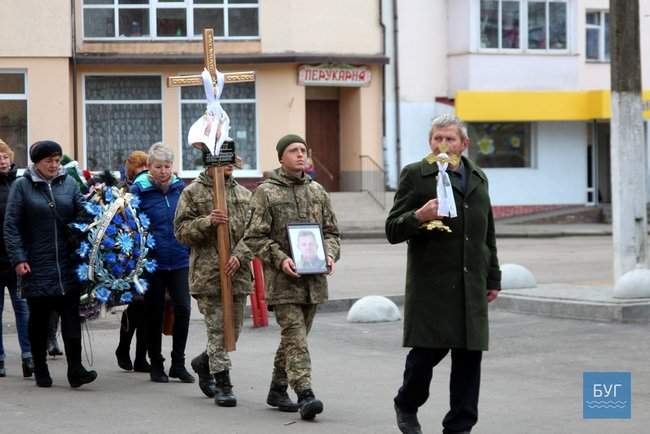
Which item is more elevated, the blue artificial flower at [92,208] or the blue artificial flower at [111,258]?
the blue artificial flower at [92,208]

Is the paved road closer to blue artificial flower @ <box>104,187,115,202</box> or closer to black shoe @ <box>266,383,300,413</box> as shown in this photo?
black shoe @ <box>266,383,300,413</box>

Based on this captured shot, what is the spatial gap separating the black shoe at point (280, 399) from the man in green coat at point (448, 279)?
1.68 metres

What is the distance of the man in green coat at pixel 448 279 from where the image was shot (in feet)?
25.9

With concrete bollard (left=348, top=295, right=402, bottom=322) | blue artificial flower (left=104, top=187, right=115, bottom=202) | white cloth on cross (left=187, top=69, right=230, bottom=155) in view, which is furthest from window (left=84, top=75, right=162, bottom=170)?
white cloth on cross (left=187, top=69, right=230, bottom=155)

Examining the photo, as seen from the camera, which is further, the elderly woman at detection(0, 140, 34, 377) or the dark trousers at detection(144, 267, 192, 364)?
the elderly woman at detection(0, 140, 34, 377)

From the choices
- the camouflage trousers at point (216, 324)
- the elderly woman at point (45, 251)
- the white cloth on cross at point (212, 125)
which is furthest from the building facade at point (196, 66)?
the camouflage trousers at point (216, 324)

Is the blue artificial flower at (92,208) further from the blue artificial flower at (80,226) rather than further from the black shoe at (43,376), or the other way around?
the black shoe at (43,376)

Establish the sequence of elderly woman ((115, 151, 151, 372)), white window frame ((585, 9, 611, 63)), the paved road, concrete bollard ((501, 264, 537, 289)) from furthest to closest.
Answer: white window frame ((585, 9, 611, 63)) → concrete bollard ((501, 264, 537, 289)) → elderly woman ((115, 151, 151, 372)) → the paved road

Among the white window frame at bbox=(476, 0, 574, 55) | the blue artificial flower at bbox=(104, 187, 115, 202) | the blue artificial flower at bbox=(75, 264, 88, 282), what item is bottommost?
the blue artificial flower at bbox=(75, 264, 88, 282)

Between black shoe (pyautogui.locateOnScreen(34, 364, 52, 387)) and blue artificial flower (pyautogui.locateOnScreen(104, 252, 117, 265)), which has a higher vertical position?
blue artificial flower (pyautogui.locateOnScreen(104, 252, 117, 265))

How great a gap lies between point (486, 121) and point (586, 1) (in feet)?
16.0

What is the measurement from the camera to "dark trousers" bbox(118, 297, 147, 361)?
11543 millimetres

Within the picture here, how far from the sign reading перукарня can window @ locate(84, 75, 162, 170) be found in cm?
391

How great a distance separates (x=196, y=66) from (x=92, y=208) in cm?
2614
